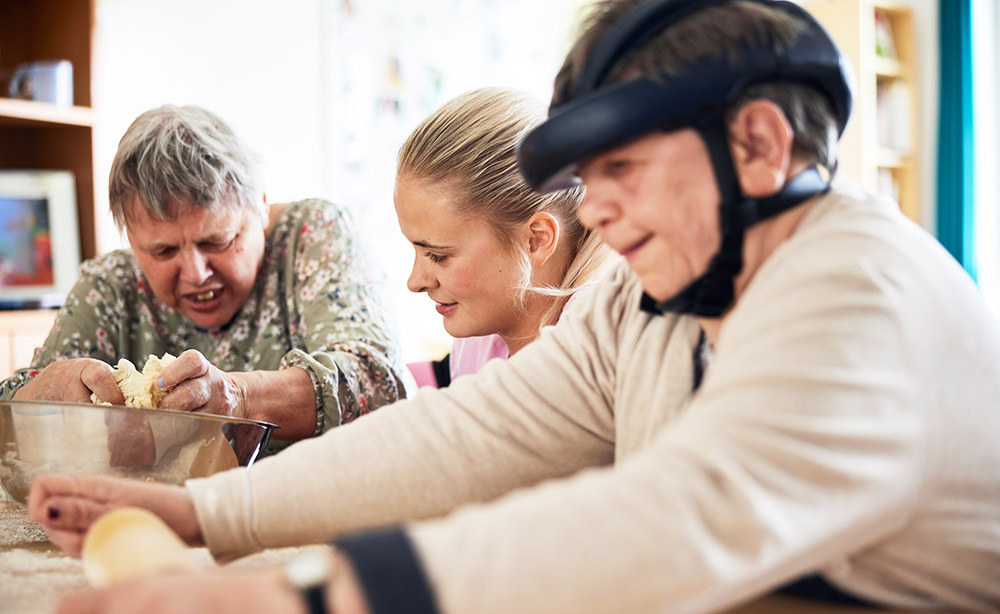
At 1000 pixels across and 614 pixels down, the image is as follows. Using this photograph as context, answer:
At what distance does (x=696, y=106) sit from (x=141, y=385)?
35.0 inches

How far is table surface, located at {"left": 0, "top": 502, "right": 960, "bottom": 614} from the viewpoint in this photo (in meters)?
0.64

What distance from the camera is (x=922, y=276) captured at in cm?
60

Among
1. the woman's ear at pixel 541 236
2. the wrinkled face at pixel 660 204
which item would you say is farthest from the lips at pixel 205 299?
the wrinkled face at pixel 660 204

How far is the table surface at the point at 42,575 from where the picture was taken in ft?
2.10

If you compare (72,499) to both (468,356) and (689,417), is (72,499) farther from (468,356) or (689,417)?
(468,356)

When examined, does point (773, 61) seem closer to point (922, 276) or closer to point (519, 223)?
point (922, 276)

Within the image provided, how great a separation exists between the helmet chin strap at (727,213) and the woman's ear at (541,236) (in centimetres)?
74

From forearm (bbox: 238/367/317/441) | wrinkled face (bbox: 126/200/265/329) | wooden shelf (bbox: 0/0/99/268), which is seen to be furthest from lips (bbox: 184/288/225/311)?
wooden shelf (bbox: 0/0/99/268)

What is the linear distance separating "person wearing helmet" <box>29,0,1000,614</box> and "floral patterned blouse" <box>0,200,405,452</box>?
64 centimetres

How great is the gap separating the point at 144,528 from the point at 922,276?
1.95 ft

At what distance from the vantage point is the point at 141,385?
1.20 metres

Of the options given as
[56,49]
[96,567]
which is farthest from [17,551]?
[56,49]

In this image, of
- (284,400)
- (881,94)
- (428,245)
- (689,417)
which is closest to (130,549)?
(689,417)

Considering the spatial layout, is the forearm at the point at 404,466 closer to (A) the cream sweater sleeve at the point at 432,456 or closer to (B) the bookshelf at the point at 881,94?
(A) the cream sweater sleeve at the point at 432,456
